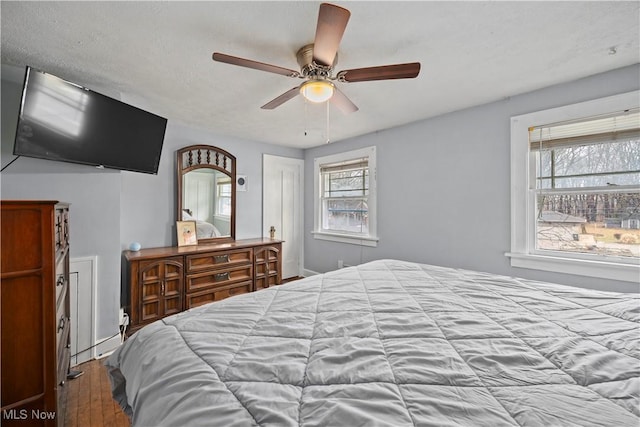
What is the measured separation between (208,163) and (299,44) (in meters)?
2.40

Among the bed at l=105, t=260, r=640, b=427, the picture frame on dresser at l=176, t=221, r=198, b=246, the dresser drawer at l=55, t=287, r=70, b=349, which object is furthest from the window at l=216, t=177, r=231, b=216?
the bed at l=105, t=260, r=640, b=427

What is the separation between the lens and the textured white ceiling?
1433 mm

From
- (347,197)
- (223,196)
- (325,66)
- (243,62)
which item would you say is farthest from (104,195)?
(347,197)

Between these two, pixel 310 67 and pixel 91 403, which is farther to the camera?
pixel 91 403

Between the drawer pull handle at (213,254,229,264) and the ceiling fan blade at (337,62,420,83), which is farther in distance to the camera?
the drawer pull handle at (213,254,229,264)

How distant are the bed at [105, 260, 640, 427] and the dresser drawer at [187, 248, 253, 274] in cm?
188

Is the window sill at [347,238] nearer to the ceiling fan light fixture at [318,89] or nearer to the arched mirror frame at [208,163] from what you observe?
the arched mirror frame at [208,163]

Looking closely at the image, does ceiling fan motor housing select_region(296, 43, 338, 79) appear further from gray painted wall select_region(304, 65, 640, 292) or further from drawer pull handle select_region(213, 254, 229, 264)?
drawer pull handle select_region(213, 254, 229, 264)

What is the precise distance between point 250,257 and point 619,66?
12.6 feet

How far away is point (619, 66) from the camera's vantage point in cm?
200

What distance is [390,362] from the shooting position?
0.88 metres

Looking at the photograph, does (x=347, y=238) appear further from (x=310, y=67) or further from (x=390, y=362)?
(x=390, y=362)

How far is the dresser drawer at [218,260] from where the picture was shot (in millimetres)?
3057

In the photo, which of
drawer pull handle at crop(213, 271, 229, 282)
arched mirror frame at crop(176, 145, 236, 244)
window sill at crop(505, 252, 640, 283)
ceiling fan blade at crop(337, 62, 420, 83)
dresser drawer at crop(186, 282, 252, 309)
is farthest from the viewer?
arched mirror frame at crop(176, 145, 236, 244)
